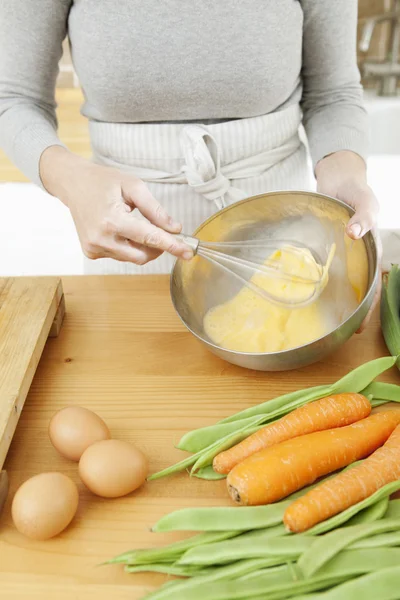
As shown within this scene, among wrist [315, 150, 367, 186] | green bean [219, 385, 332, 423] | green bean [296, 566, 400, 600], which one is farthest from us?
wrist [315, 150, 367, 186]

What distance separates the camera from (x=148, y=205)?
3.13 ft

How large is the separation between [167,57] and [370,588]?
37.3 inches

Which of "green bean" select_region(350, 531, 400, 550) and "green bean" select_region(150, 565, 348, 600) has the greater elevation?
"green bean" select_region(350, 531, 400, 550)

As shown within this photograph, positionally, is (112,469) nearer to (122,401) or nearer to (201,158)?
(122,401)

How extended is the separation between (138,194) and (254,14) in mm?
473

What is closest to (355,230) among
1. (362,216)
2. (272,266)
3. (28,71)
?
(362,216)

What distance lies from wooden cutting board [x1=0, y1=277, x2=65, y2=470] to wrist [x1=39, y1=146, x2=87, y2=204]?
164 millimetres

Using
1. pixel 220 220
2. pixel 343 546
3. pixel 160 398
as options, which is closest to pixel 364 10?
pixel 220 220

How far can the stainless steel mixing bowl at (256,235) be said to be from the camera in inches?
38.2

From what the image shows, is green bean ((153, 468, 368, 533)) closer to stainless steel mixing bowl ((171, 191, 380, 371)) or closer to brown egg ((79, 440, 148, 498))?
brown egg ((79, 440, 148, 498))

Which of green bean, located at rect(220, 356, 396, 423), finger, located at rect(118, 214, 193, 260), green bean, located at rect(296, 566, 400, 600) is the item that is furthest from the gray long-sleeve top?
green bean, located at rect(296, 566, 400, 600)

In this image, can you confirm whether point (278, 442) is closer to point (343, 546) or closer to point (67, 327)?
point (343, 546)

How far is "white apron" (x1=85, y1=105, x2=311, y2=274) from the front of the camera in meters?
1.24

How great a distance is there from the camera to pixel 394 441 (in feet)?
2.69
